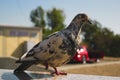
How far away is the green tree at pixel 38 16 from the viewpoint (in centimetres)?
4978

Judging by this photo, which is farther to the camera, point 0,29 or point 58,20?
point 58,20

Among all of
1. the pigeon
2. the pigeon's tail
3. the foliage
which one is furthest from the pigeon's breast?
the foliage

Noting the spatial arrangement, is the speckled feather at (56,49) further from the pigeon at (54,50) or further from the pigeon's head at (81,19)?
the pigeon's head at (81,19)

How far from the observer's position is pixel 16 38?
1211 inches

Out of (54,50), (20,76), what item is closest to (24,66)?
(20,76)

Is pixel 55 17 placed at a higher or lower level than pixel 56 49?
higher

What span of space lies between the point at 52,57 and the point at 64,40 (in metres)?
0.20

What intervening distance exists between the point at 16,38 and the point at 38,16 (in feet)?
65.8

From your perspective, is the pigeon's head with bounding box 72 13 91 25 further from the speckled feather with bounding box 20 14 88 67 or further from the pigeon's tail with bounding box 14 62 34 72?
the pigeon's tail with bounding box 14 62 34 72

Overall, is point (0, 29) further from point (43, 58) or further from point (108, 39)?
point (43, 58)

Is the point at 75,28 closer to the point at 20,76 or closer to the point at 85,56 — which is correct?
the point at 20,76

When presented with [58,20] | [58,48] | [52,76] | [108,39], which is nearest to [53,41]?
[58,48]

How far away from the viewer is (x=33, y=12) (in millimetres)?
51875

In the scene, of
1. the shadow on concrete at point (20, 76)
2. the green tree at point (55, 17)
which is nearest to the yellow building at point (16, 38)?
the green tree at point (55, 17)
